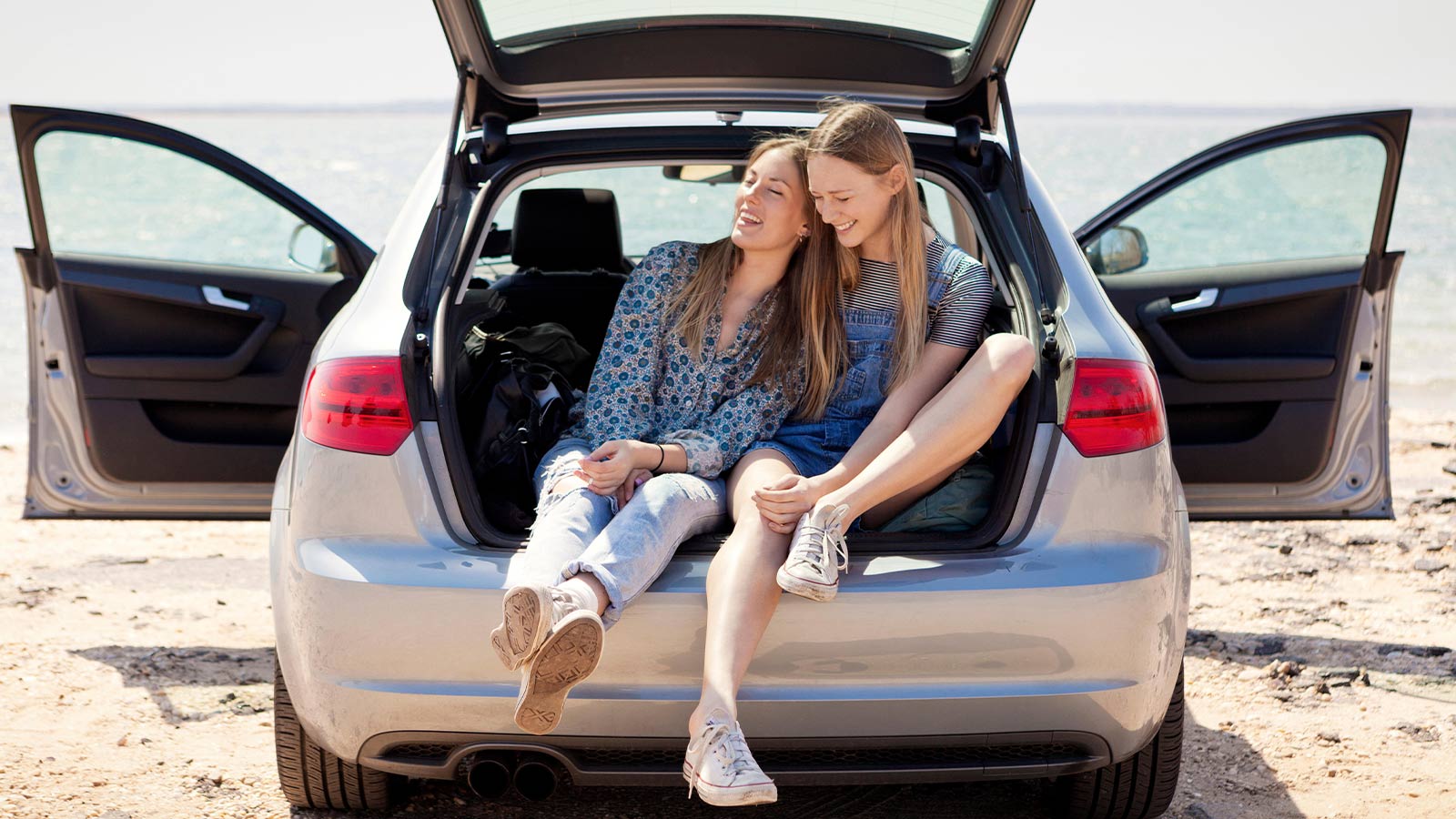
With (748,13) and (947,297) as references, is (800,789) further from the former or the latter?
(748,13)

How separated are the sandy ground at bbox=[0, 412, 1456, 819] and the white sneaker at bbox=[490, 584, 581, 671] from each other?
32.9 inches

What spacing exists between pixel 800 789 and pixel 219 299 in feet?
6.65

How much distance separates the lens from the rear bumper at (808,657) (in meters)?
2.26

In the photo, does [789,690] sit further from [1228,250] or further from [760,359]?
[1228,250]

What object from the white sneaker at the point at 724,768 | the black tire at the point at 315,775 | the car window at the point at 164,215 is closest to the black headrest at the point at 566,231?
the black tire at the point at 315,775

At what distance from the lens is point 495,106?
3320 millimetres

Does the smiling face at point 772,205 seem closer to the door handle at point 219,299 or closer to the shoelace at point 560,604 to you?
the shoelace at point 560,604

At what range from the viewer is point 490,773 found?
2379 mm

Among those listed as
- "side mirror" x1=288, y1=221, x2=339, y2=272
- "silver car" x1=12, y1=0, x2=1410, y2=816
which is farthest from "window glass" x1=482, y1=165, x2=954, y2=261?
"silver car" x1=12, y1=0, x2=1410, y2=816

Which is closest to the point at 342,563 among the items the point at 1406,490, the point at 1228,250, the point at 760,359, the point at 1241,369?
the point at 760,359

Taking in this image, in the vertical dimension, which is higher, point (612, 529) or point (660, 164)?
point (660, 164)

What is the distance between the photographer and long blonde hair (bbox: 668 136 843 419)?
9.46 feet

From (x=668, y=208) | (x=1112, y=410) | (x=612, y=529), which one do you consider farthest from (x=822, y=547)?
(x=668, y=208)

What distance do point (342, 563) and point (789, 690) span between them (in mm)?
800
